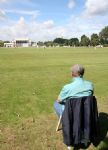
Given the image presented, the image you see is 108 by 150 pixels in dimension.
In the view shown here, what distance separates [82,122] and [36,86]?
408 inches

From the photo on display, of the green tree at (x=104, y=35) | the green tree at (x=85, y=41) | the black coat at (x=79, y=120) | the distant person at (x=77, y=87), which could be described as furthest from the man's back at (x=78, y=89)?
the green tree at (x=104, y=35)

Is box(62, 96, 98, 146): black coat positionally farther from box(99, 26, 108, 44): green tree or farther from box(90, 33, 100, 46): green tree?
box(99, 26, 108, 44): green tree

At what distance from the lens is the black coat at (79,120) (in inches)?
258

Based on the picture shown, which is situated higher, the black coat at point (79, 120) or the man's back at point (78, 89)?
the man's back at point (78, 89)

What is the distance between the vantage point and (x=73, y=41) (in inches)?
7800

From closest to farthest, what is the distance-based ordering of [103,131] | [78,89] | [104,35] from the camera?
[78,89] → [103,131] → [104,35]

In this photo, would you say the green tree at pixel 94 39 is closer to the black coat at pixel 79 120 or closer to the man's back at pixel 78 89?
the man's back at pixel 78 89

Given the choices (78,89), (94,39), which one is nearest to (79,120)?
(78,89)

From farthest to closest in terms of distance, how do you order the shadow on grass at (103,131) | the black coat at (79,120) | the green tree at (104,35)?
the green tree at (104,35)
the shadow on grass at (103,131)
the black coat at (79,120)

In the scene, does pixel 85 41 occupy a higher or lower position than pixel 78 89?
lower

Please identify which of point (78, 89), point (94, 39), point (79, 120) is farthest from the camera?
point (94, 39)

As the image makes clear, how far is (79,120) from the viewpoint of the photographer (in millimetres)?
6566

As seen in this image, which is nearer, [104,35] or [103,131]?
[103,131]

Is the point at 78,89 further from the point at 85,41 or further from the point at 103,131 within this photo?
the point at 85,41
